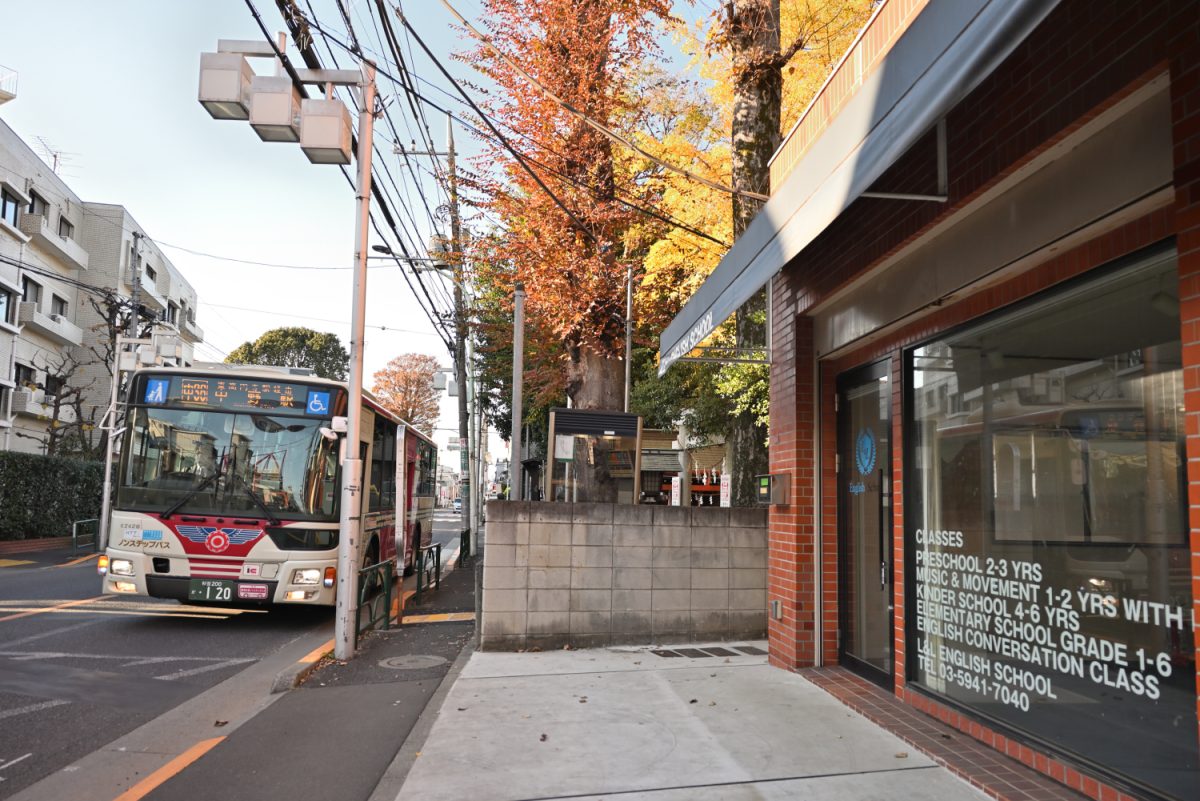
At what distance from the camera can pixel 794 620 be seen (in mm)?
6910

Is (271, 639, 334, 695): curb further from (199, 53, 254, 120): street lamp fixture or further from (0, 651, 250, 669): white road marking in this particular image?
(199, 53, 254, 120): street lamp fixture

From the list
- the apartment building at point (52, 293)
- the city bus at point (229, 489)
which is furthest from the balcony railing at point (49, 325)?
the city bus at point (229, 489)

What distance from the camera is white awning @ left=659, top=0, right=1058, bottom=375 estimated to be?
2.73m

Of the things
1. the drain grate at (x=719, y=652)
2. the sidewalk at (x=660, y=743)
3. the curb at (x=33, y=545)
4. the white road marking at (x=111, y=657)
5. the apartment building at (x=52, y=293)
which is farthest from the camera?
the apartment building at (x=52, y=293)

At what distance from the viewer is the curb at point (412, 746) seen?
14.3 ft

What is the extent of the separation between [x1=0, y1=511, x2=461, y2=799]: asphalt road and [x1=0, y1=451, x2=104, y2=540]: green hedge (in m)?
7.41

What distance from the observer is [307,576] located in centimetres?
975

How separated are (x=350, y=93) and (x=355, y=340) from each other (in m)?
2.87

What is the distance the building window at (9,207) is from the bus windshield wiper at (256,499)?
25.9 meters

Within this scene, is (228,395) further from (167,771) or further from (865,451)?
(865,451)

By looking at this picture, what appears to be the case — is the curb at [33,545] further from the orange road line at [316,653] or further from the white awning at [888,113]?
the white awning at [888,113]

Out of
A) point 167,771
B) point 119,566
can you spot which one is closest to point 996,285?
point 167,771

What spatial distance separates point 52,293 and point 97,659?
31.5 m

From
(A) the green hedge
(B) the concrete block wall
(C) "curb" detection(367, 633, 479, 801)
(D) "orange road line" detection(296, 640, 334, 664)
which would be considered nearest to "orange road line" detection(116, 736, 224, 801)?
(C) "curb" detection(367, 633, 479, 801)
